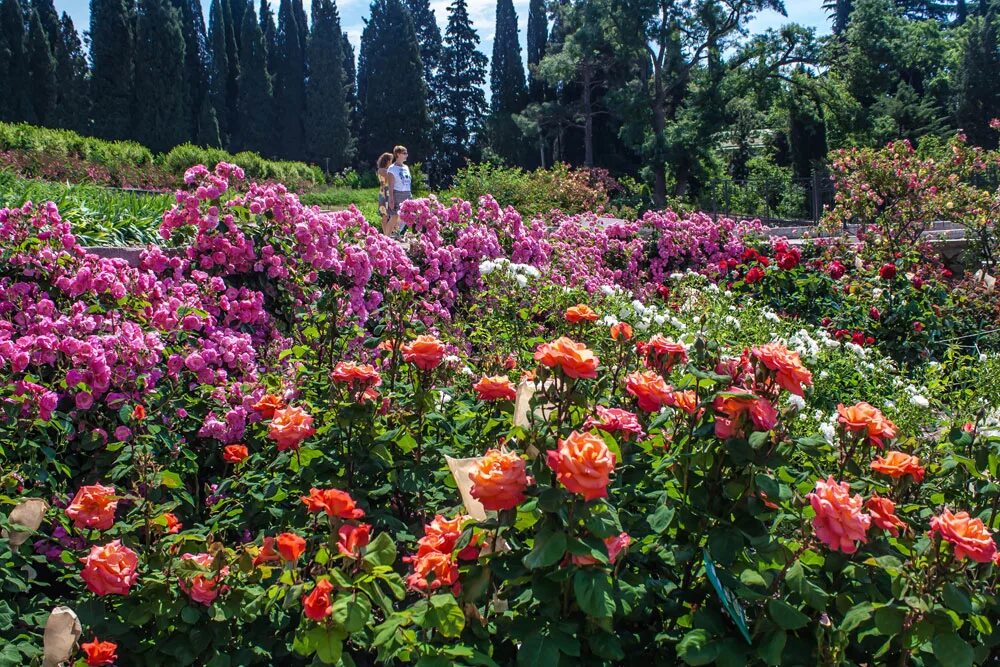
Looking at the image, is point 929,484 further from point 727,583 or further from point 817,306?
point 817,306

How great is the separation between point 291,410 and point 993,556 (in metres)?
1.36

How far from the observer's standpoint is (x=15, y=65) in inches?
1144

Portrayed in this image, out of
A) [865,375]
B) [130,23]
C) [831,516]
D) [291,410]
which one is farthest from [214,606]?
[130,23]

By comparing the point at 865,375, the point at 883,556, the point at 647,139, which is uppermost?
the point at 647,139

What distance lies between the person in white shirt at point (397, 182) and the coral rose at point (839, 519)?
8.78m

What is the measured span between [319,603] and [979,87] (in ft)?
114

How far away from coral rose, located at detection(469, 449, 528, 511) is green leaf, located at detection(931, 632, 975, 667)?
2.23ft

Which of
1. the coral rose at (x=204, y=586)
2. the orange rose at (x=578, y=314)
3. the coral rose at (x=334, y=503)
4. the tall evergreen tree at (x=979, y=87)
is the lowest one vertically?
the coral rose at (x=204, y=586)

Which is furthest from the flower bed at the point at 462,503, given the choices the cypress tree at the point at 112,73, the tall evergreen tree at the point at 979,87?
the tall evergreen tree at the point at 979,87

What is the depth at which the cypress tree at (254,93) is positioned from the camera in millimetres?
35688

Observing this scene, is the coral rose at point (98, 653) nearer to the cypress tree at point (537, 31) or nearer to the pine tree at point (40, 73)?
the pine tree at point (40, 73)

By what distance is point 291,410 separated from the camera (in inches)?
71.2

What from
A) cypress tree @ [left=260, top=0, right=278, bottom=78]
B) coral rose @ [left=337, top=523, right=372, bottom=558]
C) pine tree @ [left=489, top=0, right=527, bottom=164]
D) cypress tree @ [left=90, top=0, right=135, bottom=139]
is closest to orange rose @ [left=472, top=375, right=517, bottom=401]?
coral rose @ [left=337, top=523, right=372, bottom=558]

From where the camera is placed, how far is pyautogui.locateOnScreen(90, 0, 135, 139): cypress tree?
97.3 ft
